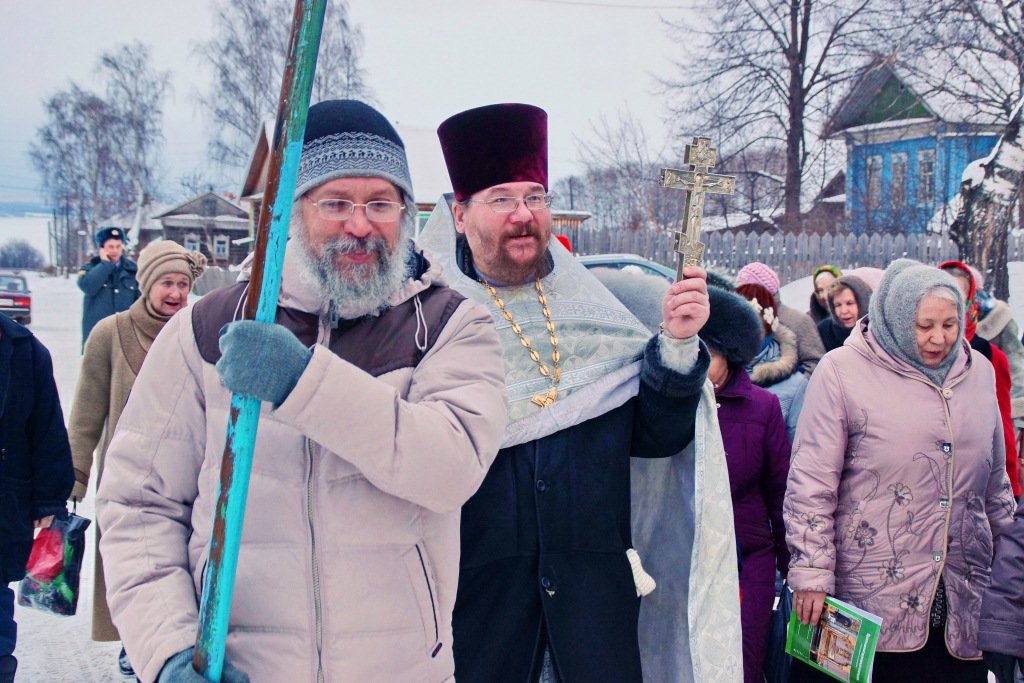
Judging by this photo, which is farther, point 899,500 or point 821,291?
point 821,291

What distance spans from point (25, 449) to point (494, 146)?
1.87 metres

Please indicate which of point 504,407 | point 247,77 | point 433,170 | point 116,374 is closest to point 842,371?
point 504,407

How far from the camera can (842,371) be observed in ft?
10.7

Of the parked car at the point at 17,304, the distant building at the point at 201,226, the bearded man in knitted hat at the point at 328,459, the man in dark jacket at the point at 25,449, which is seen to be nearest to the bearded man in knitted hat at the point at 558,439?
the bearded man in knitted hat at the point at 328,459

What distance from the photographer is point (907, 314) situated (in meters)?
3.23

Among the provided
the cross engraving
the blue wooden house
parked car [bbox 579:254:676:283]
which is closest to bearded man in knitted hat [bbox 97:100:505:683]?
the cross engraving

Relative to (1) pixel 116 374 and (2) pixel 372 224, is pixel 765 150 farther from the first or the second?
(2) pixel 372 224

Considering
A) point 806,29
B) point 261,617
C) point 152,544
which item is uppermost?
point 806,29

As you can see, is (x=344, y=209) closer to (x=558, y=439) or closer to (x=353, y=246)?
(x=353, y=246)

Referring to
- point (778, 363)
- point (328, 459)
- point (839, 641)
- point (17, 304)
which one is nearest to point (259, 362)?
point (328, 459)

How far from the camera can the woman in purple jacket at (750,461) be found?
342 centimetres

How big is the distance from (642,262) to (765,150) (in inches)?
508

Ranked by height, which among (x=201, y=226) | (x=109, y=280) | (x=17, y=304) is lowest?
(x=17, y=304)

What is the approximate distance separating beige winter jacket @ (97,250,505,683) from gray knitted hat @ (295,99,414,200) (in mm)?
220
